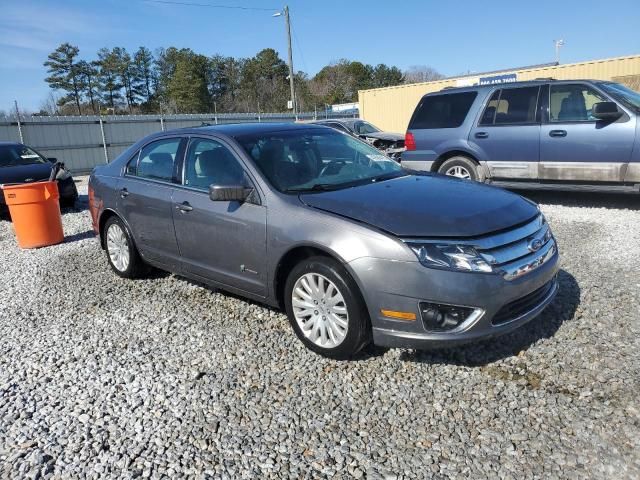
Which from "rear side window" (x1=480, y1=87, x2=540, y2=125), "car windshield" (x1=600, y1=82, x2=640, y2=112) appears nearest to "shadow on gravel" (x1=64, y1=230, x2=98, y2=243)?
"rear side window" (x1=480, y1=87, x2=540, y2=125)

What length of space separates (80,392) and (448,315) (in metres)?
2.43

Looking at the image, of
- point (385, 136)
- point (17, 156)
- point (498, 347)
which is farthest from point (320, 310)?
point (385, 136)

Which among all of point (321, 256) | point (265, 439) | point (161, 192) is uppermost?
point (161, 192)

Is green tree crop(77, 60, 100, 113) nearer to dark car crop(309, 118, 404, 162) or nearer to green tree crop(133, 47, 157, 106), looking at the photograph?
green tree crop(133, 47, 157, 106)

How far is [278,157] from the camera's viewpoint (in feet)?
13.3

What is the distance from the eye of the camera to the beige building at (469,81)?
1716 centimetres

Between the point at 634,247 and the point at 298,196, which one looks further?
the point at 634,247

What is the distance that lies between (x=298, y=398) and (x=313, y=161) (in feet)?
6.43

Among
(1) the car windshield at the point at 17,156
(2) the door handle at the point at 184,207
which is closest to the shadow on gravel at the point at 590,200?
(2) the door handle at the point at 184,207

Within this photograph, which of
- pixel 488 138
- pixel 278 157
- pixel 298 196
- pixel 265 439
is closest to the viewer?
pixel 265 439

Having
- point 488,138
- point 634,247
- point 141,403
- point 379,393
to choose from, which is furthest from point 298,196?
point 488,138

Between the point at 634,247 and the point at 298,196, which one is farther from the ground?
the point at 298,196

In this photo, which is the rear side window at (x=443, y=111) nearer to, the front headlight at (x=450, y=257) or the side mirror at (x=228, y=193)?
the side mirror at (x=228, y=193)

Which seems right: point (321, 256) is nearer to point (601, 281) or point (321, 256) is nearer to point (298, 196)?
point (298, 196)
